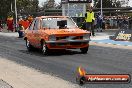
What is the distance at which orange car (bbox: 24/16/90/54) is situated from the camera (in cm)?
1415

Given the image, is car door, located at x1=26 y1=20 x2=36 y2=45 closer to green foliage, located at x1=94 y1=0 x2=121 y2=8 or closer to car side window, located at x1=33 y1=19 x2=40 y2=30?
car side window, located at x1=33 y1=19 x2=40 y2=30

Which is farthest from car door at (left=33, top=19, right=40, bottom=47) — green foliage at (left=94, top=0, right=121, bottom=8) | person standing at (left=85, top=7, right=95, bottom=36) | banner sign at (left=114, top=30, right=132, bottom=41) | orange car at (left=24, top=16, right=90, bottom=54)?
green foliage at (left=94, top=0, right=121, bottom=8)

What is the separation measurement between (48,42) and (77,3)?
18.2 m

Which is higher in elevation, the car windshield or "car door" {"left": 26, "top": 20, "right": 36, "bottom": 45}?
the car windshield

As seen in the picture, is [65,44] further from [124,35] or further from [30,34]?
[124,35]

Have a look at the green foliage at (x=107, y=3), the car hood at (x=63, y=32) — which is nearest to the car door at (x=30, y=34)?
the car hood at (x=63, y=32)

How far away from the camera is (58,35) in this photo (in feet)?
46.2

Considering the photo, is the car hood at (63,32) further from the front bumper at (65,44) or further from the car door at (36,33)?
the car door at (36,33)

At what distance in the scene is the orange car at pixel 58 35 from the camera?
46.4ft

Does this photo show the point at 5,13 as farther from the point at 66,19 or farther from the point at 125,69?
the point at 125,69

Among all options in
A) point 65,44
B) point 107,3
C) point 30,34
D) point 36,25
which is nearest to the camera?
point 65,44

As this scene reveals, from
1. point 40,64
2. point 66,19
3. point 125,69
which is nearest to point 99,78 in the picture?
point 125,69

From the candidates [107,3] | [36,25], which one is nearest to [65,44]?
[36,25]

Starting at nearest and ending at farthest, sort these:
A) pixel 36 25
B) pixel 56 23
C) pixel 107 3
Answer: pixel 56 23 < pixel 36 25 < pixel 107 3
